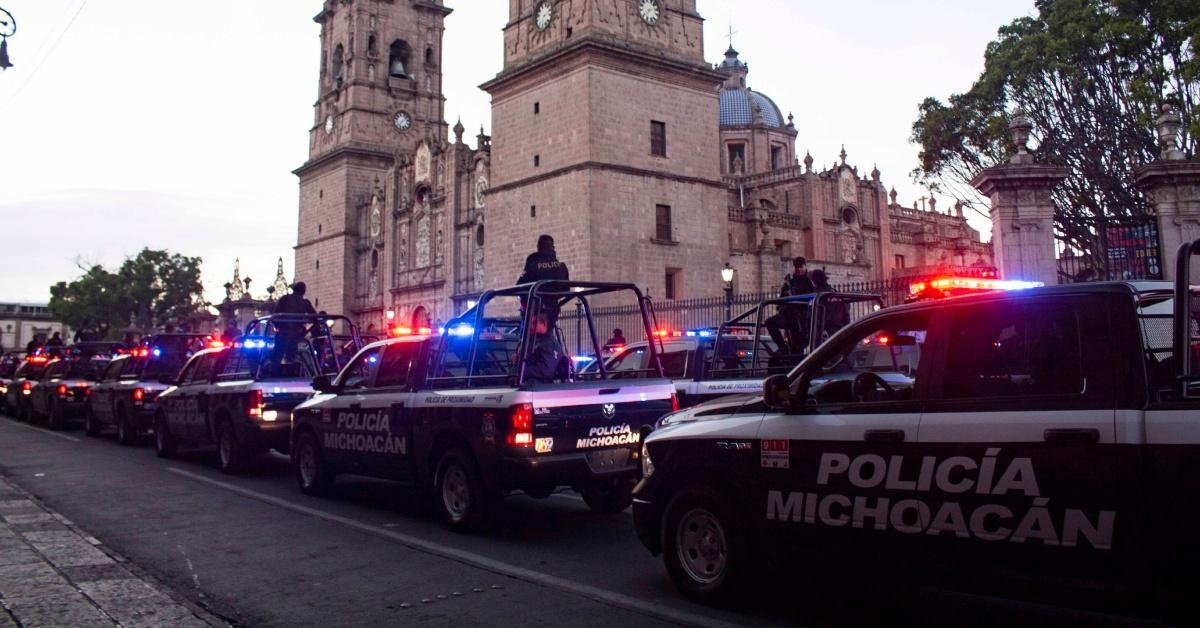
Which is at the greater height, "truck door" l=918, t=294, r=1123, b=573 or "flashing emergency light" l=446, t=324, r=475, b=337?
"flashing emergency light" l=446, t=324, r=475, b=337

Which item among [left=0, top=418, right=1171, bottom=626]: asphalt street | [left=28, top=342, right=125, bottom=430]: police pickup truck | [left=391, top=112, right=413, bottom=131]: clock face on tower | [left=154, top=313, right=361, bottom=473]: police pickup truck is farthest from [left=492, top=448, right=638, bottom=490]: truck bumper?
[left=391, top=112, right=413, bottom=131]: clock face on tower

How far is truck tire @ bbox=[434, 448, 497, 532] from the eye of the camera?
7590 millimetres

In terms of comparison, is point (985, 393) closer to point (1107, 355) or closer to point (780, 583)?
point (1107, 355)

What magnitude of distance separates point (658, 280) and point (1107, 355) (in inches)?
1014

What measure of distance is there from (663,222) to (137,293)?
65.7m

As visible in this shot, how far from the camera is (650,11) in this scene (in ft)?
99.4

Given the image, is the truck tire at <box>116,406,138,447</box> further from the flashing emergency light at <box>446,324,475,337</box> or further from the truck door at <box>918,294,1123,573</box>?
the truck door at <box>918,294,1123,573</box>

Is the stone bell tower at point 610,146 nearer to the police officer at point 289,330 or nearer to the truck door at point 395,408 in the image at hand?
the police officer at point 289,330

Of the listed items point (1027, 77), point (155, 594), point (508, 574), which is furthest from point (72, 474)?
point (1027, 77)

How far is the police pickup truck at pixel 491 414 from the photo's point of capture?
286 inches

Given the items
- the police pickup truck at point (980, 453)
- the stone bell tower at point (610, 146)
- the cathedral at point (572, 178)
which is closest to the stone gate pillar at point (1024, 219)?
the cathedral at point (572, 178)

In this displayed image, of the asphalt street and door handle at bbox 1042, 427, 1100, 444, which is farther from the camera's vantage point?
the asphalt street

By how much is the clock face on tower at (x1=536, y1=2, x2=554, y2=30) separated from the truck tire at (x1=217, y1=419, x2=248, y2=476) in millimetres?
21609

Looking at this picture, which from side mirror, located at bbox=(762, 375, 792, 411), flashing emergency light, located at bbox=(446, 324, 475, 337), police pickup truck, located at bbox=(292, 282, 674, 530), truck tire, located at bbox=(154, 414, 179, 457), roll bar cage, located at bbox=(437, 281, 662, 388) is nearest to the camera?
side mirror, located at bbox=(762, 375, 792, 411)
